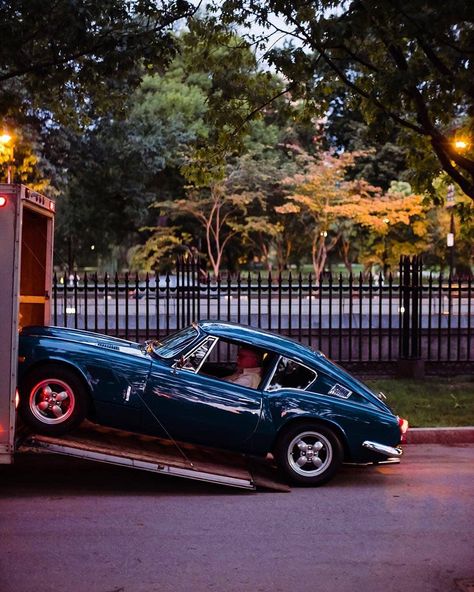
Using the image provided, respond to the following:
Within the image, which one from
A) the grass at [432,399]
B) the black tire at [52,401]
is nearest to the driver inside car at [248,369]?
the black tire at [52,401]

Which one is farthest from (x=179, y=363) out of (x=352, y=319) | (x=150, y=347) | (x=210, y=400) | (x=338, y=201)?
(x=338, y=201)

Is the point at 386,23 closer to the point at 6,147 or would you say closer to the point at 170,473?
the point at 170,473

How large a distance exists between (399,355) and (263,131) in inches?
1063

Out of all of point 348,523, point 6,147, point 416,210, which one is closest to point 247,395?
point 348,523

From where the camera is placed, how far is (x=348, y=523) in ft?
19.8

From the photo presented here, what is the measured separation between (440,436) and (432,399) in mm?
1966

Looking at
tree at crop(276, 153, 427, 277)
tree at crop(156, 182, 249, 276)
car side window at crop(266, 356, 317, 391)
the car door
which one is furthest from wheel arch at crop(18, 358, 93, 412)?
tree at crop(156, 182, 249, 276)

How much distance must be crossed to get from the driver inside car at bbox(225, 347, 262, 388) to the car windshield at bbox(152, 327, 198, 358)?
556 mm

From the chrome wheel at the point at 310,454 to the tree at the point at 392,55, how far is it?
5.23m

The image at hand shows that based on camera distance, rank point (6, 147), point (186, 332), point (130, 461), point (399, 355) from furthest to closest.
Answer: point (6, 147), point (399, 355), point (186, 332), point (130, 461)

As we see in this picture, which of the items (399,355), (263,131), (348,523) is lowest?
(348,523)

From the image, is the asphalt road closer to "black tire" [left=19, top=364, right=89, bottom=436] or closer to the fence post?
"black tire" [left=19, top=364, right=89, bottom=436]

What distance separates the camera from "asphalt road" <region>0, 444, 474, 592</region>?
4.74 meters

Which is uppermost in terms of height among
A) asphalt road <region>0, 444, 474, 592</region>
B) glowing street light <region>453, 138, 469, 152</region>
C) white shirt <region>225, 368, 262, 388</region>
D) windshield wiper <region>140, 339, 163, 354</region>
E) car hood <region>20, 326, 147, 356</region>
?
glowing street light <region>453, 138, 469, 152</region>
